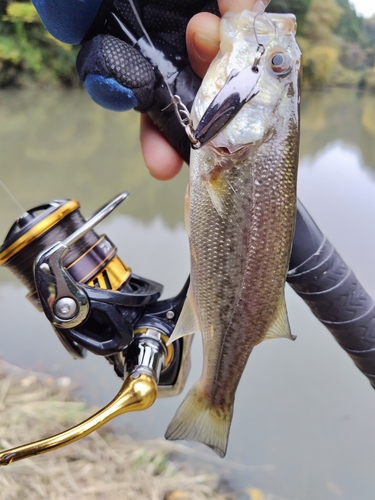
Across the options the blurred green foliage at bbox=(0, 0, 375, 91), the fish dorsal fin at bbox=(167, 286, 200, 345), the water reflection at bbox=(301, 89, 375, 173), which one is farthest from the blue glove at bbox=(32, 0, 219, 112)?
the blurred green foliage at bbox=(0, 0, 375, 91)

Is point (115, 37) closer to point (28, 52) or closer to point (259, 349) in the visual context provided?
point (259, 349)

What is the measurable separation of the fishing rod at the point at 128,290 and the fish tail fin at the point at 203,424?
0.06 meters

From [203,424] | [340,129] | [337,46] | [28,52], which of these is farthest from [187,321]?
[337,46]

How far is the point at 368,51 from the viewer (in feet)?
58.4

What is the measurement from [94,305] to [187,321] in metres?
0.20

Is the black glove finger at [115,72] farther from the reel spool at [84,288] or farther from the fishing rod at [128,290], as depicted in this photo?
the reel spool at [84,288]

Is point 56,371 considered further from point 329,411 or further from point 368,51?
point 368,51

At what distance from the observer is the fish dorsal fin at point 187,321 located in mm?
836

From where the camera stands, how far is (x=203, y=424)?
3.03 feet

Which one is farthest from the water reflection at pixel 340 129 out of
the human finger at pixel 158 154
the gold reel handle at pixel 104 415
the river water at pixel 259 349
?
the gold reel handle at pixel 104 415

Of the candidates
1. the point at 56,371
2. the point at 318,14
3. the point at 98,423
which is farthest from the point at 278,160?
the point at 318,14

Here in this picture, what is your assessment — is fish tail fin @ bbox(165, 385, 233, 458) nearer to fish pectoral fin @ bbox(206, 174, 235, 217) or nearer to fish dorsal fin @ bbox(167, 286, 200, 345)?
fish dorsal fin @ bbox(167, 286, 200, 345)

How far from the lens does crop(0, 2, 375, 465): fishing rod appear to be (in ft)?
2.40

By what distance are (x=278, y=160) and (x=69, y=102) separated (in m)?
8.48
